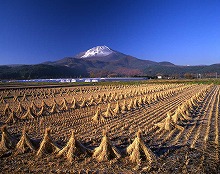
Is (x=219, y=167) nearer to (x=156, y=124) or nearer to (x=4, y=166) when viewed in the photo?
(x=156, y=124)

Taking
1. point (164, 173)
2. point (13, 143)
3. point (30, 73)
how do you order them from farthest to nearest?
1. point (30, 73)
2. point (13, 143)
3. point (164, 173)

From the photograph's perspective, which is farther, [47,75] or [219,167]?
[47,75]

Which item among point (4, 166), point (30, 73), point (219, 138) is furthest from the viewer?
point (30, 73)

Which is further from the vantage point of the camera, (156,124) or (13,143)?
(156,124)

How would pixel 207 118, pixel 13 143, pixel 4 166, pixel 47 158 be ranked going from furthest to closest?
pixel 207 118, pixel 13 143, pixel 47 158, pixel 4 166

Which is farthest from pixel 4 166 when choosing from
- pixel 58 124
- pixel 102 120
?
pixel 102 120

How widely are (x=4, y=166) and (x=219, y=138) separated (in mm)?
7243

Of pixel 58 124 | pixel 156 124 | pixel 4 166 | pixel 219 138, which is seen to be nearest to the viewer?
pixel 4 166

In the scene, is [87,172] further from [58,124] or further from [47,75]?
[47,75]

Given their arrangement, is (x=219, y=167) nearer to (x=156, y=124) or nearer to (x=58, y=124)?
(x=156, y=124)

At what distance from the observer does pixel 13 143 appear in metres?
8.56

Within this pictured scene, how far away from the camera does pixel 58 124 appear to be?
12.4 metres

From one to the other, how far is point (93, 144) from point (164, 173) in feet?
10.0

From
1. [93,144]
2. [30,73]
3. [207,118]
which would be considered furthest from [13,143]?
[30,73]
